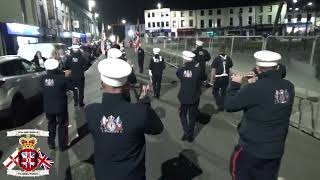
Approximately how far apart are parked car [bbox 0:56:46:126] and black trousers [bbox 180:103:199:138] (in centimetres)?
489

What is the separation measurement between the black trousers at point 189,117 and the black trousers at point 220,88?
305 cm

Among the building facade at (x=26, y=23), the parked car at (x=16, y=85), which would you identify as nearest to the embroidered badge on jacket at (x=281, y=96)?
the parked car at (x=16, y=85)

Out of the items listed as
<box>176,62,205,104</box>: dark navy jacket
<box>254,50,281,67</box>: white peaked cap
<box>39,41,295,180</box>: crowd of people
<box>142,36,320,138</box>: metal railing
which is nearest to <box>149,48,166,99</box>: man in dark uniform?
<box>142,36,320,138</box>: metal railing

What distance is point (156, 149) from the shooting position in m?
7.18

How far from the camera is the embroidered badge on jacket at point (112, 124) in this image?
296 centimetres

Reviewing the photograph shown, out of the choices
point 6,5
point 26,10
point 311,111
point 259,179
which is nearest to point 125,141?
point 259,179

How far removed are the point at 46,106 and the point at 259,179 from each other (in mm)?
4698

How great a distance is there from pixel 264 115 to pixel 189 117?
386cm

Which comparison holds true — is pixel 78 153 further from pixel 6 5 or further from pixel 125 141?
pixel 6 5

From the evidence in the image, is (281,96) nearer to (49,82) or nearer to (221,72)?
(49,82)

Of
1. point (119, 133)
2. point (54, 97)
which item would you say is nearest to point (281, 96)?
point (119, 133)

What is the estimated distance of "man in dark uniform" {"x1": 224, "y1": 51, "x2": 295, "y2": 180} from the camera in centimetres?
374

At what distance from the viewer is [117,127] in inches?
117

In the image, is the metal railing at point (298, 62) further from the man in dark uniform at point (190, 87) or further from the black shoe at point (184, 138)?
the black shoe at point (184, 138)
